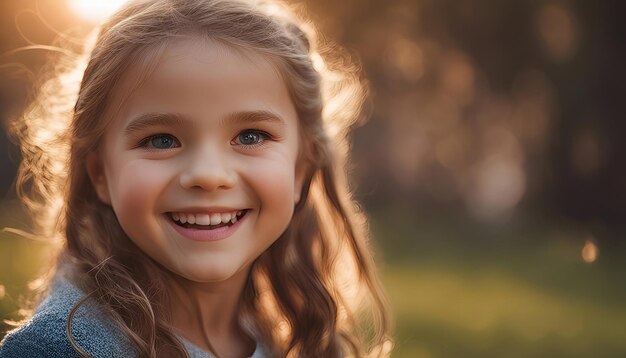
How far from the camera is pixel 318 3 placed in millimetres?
10023

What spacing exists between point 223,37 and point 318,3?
8091 millimetres

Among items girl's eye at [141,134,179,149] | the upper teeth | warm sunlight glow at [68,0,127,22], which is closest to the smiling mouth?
the upper teeth

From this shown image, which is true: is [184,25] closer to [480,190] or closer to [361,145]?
[480,190]

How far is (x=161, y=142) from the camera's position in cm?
209

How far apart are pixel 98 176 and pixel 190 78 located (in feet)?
1.39

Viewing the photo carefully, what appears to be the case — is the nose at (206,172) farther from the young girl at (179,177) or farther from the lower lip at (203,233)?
the lower lip at (203,233)

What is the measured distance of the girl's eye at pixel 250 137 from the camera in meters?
2.16

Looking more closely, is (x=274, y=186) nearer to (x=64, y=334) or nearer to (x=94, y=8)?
(x=64, y=334)

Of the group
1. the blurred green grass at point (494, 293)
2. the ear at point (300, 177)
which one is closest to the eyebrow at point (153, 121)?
the ear at point (300, 177)

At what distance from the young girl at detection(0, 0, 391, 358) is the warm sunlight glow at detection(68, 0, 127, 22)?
0.16 meters

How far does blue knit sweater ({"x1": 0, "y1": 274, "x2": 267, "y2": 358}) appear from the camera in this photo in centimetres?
195

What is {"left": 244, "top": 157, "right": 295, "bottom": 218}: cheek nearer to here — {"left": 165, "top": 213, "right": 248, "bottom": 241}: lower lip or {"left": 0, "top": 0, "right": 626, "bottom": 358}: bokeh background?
{"left": 165, "top": 213, "right": 248, "bottom": 241}: lower lip

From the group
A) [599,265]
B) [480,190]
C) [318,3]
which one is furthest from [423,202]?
[599,265]

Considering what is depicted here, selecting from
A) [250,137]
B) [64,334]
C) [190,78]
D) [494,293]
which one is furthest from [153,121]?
[494,293]
